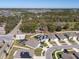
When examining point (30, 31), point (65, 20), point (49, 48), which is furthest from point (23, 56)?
point (65, 20)

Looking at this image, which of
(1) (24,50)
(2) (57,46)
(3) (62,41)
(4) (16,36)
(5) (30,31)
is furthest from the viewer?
(5) (30,31)

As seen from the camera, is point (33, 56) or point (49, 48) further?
point (49, 48)

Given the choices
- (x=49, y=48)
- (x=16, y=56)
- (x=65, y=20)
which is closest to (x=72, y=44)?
(x=49, y=48)

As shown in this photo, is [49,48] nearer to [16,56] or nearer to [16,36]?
[16,56]

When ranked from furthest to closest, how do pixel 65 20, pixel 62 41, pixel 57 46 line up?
pixel 65 20, pixel 62 41, pixel 57 46

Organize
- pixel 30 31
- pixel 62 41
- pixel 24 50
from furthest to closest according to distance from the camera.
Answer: pixel 30 31 → pixel 62 41 → pixel 24 50

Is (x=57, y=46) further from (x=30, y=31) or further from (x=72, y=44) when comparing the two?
(x=30, y=31)
